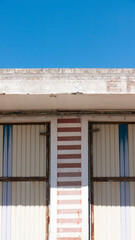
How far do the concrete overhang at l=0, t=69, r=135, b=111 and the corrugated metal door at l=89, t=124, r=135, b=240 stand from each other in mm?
894

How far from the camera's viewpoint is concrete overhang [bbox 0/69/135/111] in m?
4.97

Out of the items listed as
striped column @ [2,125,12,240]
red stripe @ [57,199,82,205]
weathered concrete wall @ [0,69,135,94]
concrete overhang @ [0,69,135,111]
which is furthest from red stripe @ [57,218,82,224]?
weathered concrete wall @ [0,69,135,94]

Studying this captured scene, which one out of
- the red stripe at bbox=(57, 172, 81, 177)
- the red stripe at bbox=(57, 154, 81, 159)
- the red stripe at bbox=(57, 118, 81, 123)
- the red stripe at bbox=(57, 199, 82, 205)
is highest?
the red stripe at bbox=(57, 118, 81, 123)

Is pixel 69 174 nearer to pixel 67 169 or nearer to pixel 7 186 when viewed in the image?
pixel 67 169

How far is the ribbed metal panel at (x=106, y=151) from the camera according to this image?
19.1 feet

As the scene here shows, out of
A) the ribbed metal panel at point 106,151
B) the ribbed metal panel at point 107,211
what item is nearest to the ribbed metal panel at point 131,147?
the ribbed metal panel at point 106,151

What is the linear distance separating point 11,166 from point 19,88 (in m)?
1.63

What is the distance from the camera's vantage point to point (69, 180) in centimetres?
562

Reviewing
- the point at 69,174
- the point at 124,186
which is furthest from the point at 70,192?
the point at 124,186

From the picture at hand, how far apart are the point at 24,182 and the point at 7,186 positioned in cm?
31

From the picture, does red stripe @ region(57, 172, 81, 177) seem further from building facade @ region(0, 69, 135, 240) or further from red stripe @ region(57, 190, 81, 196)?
red stripe @ region(57, 190, 81, 196)

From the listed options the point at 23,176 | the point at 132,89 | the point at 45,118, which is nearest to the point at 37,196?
the point at 23,176

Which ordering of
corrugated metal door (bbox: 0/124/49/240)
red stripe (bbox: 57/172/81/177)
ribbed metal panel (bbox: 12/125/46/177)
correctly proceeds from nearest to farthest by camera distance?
1. red stripe (bbox: 57/172/81/177)
2. corrugated metal door (bbox: 0/124/49/240)
3. ribbed metal panel (bbox: 12/125/46/177)

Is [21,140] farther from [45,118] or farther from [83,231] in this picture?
[83,231]
